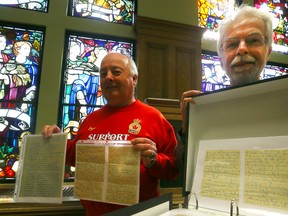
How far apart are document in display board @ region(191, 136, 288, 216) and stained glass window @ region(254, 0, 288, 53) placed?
3.29 meters

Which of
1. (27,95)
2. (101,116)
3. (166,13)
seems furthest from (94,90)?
(101,116)

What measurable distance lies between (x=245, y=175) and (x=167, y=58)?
2.24 meters

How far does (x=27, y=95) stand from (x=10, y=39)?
0.58 metres

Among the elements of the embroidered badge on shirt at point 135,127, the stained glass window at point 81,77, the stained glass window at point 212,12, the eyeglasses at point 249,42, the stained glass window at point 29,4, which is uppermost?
the stained glass window at point 212,12

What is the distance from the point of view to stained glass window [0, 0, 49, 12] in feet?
8.00

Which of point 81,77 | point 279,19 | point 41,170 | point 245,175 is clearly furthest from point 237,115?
point 279,19

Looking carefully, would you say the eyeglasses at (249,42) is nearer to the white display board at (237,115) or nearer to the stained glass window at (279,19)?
the white display board at (237,115)

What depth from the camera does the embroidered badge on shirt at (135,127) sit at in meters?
1.00

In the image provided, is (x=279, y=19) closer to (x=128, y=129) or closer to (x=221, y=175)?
(x=128, y=129)

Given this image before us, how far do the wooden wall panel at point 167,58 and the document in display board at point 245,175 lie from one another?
189 cm

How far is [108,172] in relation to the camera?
914mm

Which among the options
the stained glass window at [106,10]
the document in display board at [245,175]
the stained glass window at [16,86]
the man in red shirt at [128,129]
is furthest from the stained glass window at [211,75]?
the document in display board at [245,175]

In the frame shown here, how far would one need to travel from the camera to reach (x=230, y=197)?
2.05 ft

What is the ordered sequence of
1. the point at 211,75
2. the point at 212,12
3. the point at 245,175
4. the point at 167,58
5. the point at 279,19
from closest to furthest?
the point at 245,175 → the point at 167,58 → the point at 211,75 → the point at 212,12 → the point at 279,19
